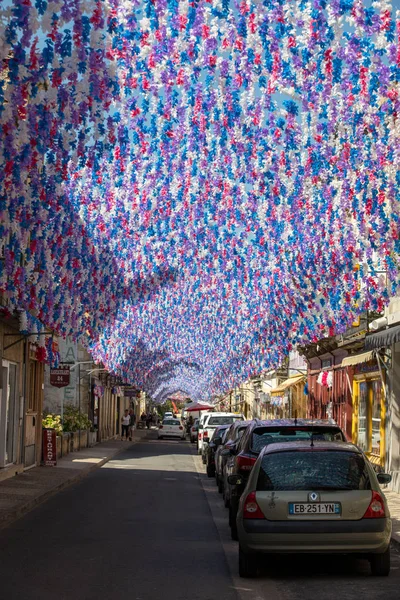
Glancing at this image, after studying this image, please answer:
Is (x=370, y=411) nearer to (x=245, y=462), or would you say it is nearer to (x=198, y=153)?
(x=198, y=153)

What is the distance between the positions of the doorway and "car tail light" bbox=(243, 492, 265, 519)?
1542 cm

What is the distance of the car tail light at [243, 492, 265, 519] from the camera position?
10.9 m

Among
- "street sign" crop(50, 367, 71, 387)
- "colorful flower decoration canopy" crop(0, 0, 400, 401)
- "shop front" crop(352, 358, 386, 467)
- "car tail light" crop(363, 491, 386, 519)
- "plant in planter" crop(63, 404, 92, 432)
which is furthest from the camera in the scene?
"plant in planter" crop(63, 404, 92, 432)

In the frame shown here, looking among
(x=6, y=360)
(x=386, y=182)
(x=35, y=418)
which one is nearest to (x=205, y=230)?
(x=6, y=360)

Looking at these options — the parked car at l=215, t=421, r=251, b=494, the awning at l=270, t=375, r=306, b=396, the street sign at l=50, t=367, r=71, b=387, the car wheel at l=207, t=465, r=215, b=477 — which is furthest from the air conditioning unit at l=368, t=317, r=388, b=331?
the awning at l=270, t=375, r=306, b=396

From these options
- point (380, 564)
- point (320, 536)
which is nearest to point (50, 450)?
point (380, 564)

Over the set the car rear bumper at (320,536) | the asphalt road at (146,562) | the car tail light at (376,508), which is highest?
the car tail light at (376,508)

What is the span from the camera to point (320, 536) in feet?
35.0

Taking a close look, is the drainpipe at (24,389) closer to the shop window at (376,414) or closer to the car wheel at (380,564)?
the shop window at (376,414)

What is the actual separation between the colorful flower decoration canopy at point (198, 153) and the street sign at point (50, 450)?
3743 millimetres

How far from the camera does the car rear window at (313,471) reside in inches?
435

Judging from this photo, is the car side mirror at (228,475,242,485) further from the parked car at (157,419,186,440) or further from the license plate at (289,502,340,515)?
the parked car at (157,419,186,440)

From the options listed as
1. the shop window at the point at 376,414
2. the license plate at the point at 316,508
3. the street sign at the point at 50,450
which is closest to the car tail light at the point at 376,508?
the license plate at the point at 316,508

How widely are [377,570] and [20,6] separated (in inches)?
283
